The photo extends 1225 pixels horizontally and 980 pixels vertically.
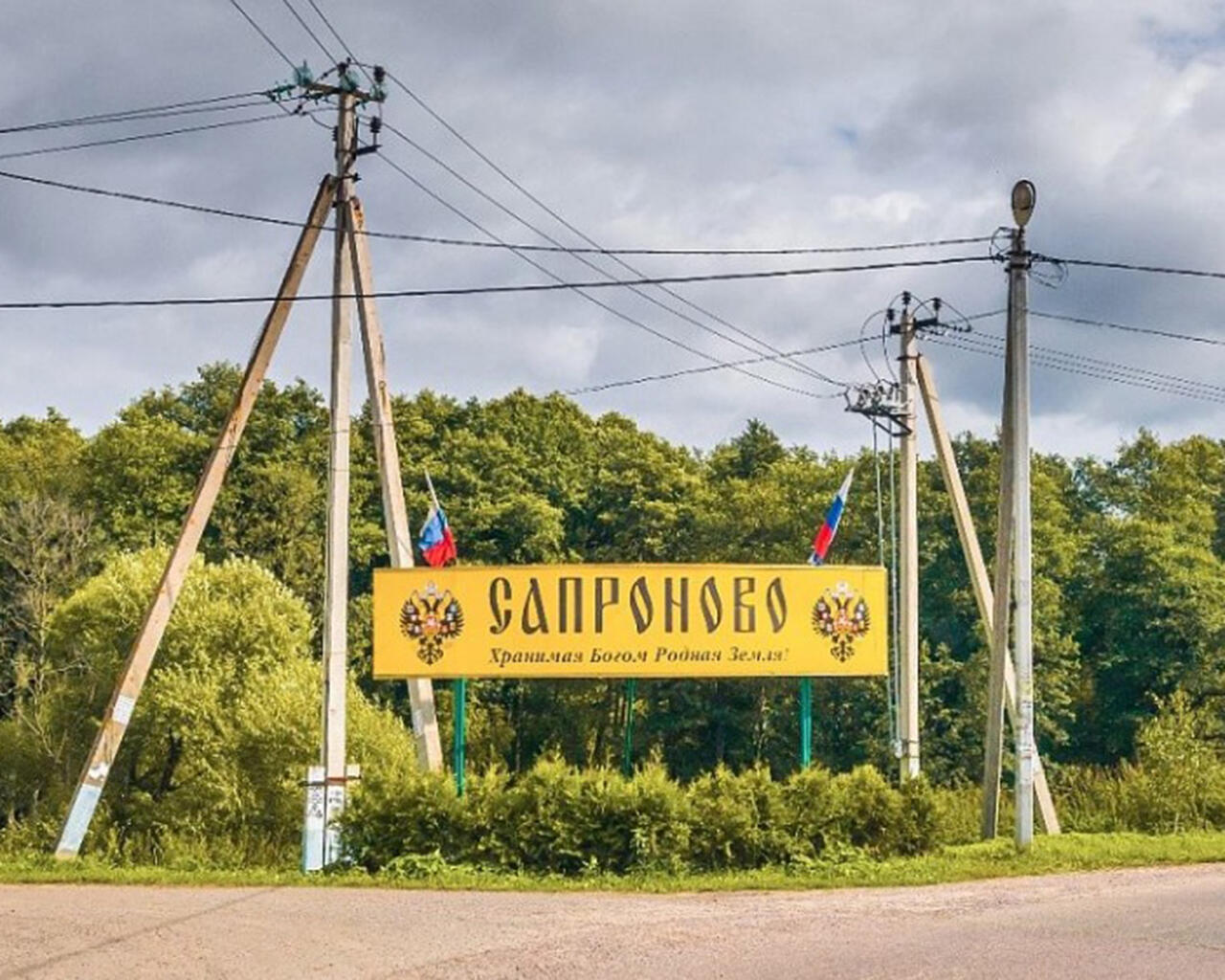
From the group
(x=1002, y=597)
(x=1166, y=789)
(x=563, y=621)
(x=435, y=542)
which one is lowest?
(x=1166, y=789)

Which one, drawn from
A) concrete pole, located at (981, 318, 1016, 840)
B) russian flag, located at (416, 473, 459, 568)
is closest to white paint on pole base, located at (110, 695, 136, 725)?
russian flag, located at (416, 473, 459, 568)

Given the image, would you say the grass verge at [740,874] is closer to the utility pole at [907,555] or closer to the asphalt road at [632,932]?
the asphalt road at [632,932]

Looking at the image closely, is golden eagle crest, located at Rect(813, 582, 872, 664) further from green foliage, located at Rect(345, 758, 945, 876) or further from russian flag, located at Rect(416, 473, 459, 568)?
russian flag, located at Rect(416, 473, 459, 568)

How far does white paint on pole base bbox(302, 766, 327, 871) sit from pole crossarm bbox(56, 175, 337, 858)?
278 cm

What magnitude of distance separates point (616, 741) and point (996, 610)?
32680 mm

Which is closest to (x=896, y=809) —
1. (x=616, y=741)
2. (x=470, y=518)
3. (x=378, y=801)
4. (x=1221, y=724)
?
(x=378, y=801)

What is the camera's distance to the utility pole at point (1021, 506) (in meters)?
20.4

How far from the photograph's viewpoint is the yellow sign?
76.4 ft

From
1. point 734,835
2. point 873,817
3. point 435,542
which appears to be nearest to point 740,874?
point 734,835

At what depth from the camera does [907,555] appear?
2622cm

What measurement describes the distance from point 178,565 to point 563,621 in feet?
18.1

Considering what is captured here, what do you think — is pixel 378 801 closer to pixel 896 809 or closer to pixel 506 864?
pixel 506 864

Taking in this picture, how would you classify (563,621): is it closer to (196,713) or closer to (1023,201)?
(1023,201)

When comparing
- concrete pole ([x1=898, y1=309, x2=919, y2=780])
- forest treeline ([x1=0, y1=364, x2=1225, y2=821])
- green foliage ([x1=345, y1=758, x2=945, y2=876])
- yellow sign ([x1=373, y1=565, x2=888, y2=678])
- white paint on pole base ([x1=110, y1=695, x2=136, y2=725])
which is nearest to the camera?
green foliage ([x1=345, y1=758, x2=945, y2=876])
